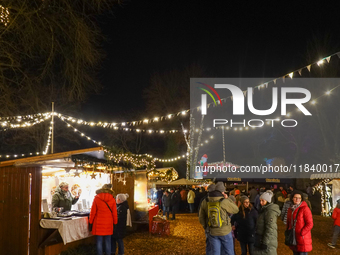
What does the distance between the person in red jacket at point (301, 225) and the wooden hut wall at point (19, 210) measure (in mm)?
4784

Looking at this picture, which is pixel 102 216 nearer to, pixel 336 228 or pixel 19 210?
pixel 19 210

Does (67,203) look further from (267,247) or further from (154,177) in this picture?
(154,177)

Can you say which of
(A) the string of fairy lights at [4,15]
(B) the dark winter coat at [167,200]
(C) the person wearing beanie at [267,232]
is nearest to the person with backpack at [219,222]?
(C) the person wearing beanie at [267,232]

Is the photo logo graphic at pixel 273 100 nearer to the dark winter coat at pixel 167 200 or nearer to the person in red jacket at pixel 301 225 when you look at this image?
the dark winter coat at pixel 167 200

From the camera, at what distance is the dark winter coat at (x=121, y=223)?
726cm

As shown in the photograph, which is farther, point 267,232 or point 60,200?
point 60,200

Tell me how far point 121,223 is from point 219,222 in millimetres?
2978

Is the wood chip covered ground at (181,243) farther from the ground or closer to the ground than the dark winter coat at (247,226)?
closer to the ground

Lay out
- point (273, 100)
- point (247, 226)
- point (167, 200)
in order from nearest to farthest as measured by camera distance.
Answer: point (247, 226), point (167, 200), point (273, 100)

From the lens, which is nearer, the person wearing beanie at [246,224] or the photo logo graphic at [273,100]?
the person wearing beanie at [246,224]

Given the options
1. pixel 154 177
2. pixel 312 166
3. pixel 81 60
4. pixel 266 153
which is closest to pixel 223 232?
pixel 81 60

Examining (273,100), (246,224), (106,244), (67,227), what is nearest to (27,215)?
(67,227)

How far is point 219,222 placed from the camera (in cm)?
516

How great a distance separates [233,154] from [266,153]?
328 centimetres
